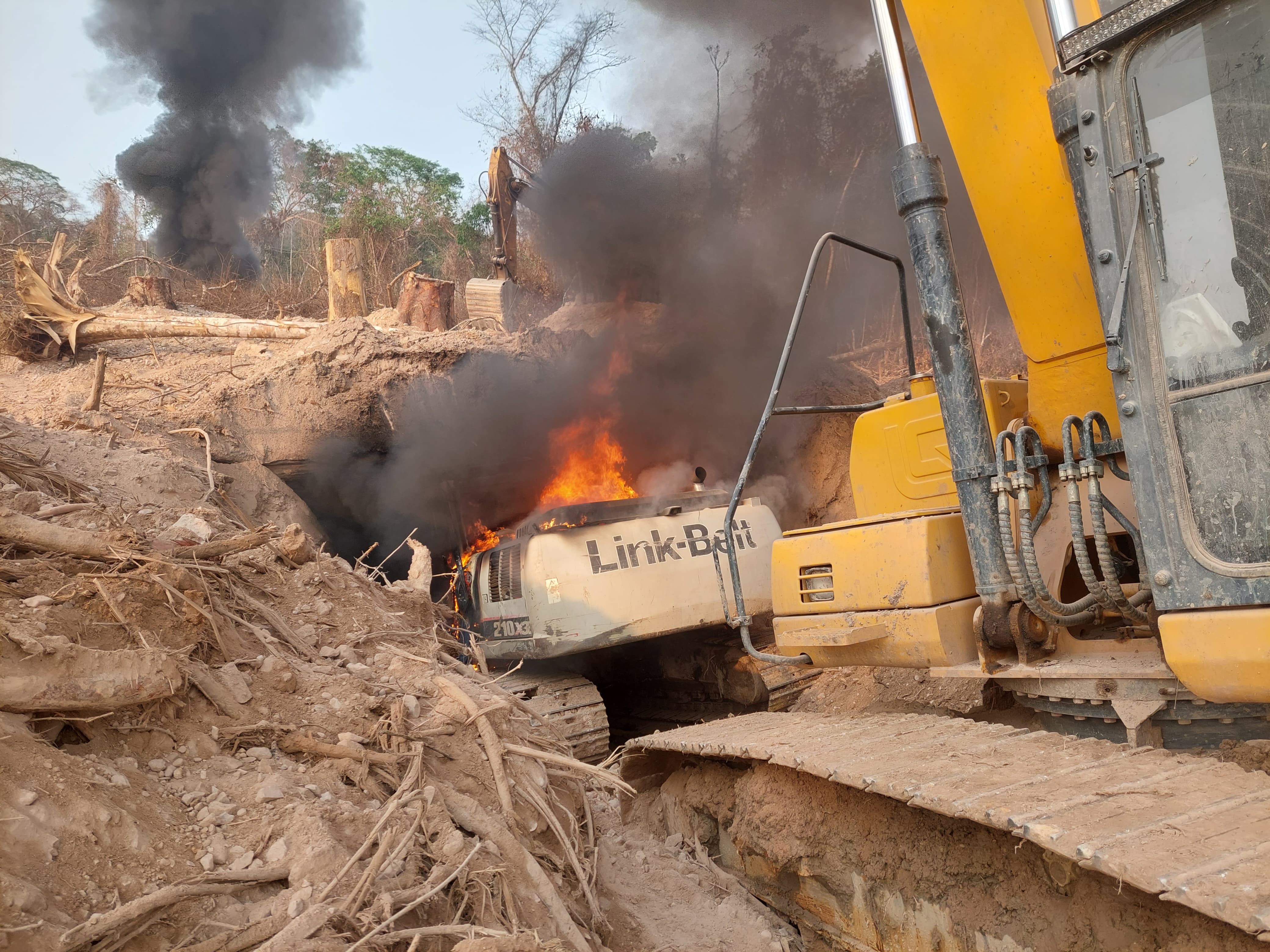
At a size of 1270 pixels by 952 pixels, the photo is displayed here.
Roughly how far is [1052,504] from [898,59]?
1.73 meters

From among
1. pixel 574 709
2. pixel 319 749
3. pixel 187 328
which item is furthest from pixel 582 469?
pixel 319 749

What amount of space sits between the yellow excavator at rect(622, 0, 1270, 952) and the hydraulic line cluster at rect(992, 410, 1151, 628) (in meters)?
0.01

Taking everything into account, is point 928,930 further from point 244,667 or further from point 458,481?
point 458,481

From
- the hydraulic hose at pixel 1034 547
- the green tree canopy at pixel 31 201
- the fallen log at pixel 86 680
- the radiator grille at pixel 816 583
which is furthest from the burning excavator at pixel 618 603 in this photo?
the green tree canopy at pixel 31 201

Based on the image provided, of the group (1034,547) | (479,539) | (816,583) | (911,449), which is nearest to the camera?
(1034,547)

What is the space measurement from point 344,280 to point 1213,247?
9870mm

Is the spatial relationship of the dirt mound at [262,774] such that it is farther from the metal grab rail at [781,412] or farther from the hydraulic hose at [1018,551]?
the hydraulic hose at [1018,551]

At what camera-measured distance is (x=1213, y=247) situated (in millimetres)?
2234

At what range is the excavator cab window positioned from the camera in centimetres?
214

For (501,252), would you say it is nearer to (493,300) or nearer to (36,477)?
(493,300)

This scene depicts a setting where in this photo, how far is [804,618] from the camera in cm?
371

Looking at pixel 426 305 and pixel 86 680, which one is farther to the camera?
pixel 426 305

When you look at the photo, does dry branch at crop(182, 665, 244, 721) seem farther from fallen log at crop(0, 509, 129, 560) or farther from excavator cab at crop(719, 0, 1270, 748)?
excavator cab at crop(719, 0, 1270, 748)

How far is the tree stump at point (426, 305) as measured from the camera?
10633mm
